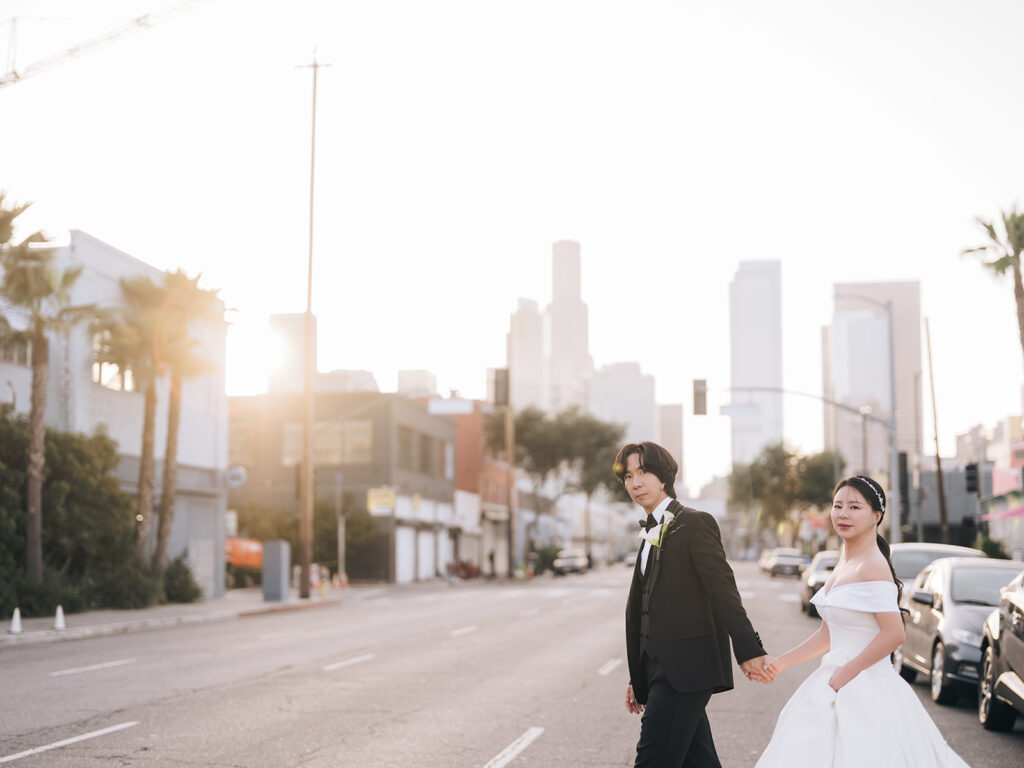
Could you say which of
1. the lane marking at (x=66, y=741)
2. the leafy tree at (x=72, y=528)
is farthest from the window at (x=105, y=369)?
the lane marking at (x=66, y=741)

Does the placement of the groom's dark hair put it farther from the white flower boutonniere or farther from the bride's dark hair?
the bride's dark hair

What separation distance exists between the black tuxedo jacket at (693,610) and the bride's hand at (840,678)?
33cm

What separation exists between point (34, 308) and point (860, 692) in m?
25.3

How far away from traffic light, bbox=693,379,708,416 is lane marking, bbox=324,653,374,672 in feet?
64.2

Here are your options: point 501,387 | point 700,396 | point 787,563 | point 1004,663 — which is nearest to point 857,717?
point 1004,663

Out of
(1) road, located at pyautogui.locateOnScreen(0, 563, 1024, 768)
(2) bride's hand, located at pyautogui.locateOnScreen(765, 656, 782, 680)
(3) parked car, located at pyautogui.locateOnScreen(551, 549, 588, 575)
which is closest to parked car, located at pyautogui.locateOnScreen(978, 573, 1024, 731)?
(1) road, located at pyautogui.locateOnScreen(0, 563, 1024, 768)

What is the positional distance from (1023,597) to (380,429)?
47547 millimetres

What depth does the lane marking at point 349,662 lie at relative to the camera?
50.9 ft

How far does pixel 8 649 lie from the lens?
65.3ft

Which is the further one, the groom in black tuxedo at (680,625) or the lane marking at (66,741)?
the lane marking at (66,741)

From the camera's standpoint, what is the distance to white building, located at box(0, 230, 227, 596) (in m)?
30.6

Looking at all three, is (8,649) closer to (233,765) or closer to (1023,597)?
(233,765)

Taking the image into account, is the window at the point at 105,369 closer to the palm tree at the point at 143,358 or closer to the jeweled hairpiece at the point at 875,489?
the palm tree at the point at 143,358

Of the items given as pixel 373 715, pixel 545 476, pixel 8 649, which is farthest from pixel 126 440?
pixel 545 476
